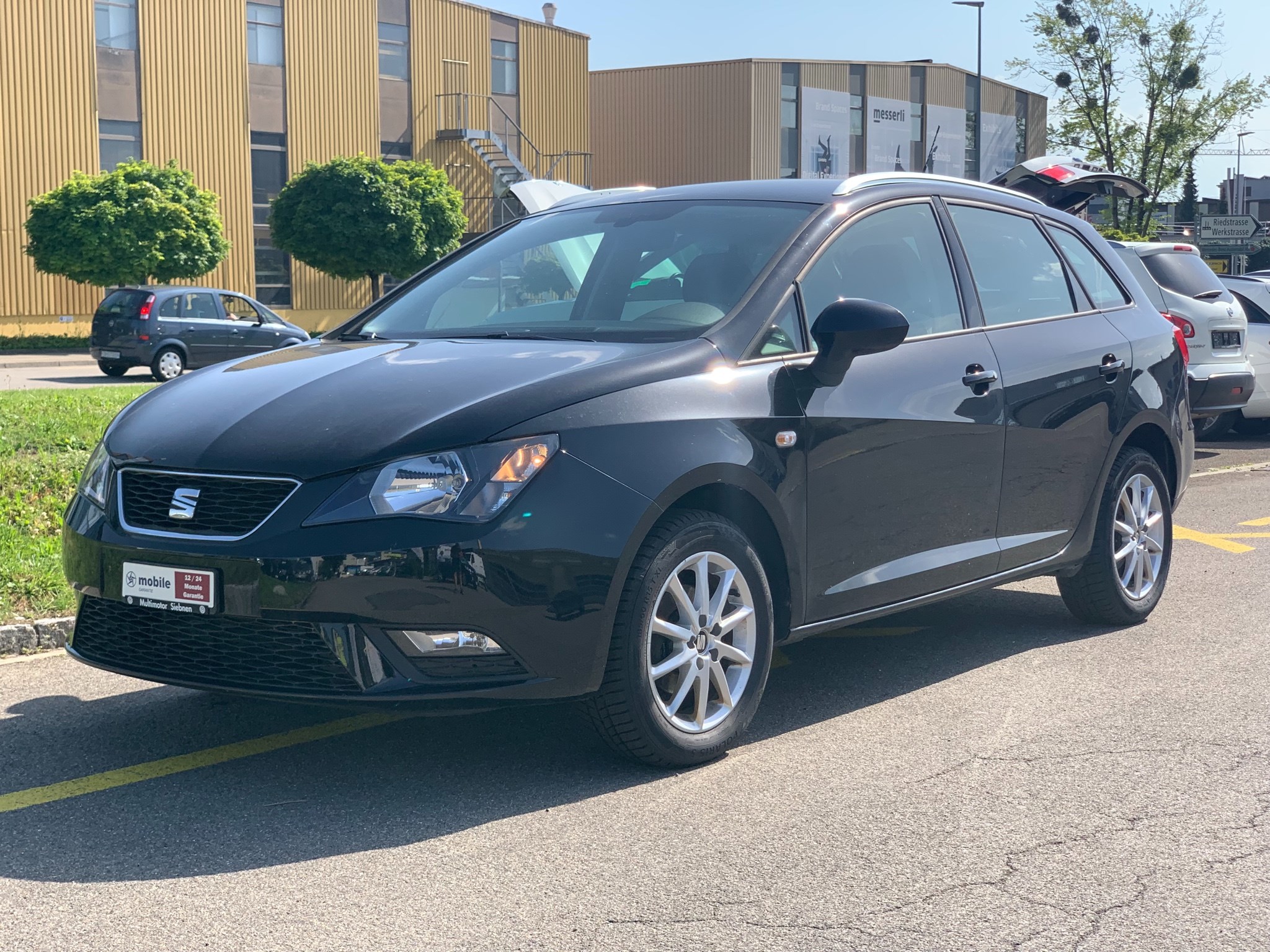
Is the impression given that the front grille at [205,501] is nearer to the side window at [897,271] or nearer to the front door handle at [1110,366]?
the side window at [897,271]

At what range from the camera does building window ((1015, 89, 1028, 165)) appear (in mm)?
73562

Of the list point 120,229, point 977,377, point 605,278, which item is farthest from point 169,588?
point 120,229

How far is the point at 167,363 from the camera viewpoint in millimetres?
23422

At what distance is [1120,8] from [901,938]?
57.1 meters

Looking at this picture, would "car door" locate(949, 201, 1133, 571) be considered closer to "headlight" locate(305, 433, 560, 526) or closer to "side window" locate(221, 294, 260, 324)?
"headlight" locate(305, 433, 560, 526)

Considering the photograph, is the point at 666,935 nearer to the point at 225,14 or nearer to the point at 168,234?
the point at 168,234

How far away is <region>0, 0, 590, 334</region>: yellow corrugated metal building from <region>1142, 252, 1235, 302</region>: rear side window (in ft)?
101

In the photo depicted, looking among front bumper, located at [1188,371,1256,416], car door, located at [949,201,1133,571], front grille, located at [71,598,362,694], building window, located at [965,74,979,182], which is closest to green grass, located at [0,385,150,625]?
front grille, located at [71,598,362,694]

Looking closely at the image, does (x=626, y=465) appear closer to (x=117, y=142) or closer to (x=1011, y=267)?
(x=1011, y=267)

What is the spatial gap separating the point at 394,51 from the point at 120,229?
13.8 m

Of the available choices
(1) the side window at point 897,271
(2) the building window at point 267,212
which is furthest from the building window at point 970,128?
(1) the side window at point 897,271

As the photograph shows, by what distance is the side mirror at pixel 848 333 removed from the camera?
15.0 ft

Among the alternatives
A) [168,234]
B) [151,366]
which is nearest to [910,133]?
[168,234]

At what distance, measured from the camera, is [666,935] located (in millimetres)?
3164
